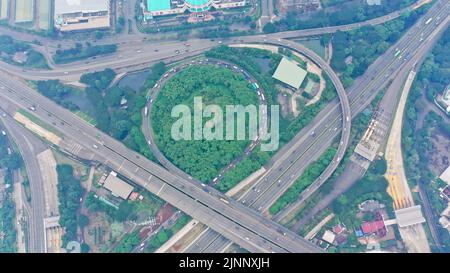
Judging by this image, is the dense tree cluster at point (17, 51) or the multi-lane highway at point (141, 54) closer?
the multi-lane highway at point (141, 54)

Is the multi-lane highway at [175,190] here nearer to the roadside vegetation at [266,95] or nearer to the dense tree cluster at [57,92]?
the dense tree cluster at [57,92]

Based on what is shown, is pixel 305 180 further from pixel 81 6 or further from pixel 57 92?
pixel 81 6

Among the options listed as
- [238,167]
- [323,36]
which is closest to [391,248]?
[238,167]

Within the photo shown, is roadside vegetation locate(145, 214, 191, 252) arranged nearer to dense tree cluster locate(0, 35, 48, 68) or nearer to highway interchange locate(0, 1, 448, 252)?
highway interchange locate(0, 1, 448, 252)

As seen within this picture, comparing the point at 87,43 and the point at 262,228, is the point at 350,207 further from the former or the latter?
the point at 87,43

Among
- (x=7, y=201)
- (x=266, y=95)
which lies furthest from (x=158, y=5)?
(x=7, y=201)

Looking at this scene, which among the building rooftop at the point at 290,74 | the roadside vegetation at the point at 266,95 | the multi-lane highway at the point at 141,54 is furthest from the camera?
the multi-lane highway at the point at 141,54

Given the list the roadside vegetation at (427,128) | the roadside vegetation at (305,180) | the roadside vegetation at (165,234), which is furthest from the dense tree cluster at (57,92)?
the roadside vegetation at (427,128)
